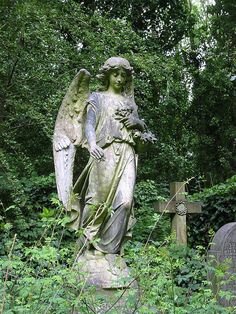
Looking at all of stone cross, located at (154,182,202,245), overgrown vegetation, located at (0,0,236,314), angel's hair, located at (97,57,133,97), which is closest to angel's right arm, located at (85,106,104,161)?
angel's hair, located at (97,57,133,97)

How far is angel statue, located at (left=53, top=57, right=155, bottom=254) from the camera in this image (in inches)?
181

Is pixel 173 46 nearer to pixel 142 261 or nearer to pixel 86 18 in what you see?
pixel 86 18

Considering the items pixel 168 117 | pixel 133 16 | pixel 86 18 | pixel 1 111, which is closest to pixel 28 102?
pixel 1 111

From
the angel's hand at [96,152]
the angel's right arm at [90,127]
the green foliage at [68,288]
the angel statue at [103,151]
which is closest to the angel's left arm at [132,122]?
the angel statue at [103,151]

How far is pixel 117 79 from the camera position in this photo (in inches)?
196

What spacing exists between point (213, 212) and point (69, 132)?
3.96 meters

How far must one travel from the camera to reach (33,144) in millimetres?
9594

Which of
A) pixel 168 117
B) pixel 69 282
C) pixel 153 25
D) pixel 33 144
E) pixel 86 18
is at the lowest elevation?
pixel 69 282

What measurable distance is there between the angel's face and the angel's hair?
3 centimetres

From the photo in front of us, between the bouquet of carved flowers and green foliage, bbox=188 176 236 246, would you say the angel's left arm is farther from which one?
green foliage, bbox=188 176 236 246

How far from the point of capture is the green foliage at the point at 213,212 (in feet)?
26.9

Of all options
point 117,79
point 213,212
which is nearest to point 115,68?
point 117,79

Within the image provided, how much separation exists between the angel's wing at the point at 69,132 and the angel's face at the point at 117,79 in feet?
0.74

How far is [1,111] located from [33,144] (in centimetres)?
98
